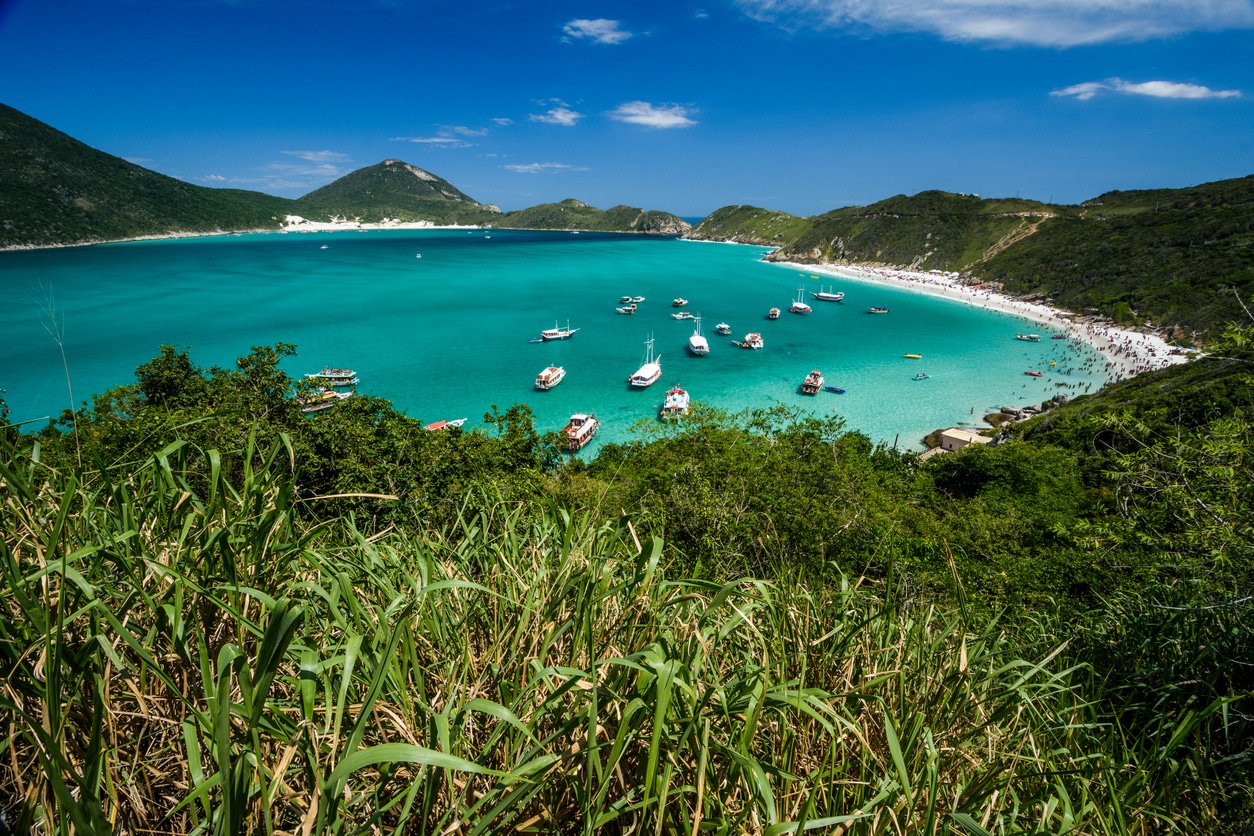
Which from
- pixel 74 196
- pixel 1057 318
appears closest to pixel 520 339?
pixel 1057 318

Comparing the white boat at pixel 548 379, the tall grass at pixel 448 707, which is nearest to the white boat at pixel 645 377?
the white boat at pixel 548 379

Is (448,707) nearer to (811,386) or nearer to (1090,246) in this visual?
(811,386)

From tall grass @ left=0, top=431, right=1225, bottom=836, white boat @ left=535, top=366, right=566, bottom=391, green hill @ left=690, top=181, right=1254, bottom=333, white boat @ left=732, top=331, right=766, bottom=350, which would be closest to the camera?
tall grass @ left=0, top=431, right=1225, bottom=836

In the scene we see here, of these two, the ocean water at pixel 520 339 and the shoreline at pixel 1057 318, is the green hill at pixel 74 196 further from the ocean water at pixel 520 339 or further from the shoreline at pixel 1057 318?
the shoreline at pixel 1057 318

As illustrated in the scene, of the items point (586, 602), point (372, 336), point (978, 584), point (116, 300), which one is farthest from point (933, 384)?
point (116, 300)

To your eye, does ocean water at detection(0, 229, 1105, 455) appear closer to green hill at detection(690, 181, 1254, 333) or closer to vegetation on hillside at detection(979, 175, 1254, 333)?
vegetation on hillside at detection(979, 175, 1254, 333)

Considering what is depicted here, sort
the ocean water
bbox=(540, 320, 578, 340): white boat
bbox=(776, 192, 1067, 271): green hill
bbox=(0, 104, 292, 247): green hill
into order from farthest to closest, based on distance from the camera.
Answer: bbox=(0, 104, 292, 247): green hill < bbox=(776, 192, 1067, 271): green hill < bbox=(540, 320, 578, 340): white boat < the ocean water

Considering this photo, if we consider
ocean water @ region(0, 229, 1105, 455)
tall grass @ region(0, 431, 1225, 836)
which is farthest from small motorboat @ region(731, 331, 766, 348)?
tall grass @ region(0, 431, 1225, 836)
